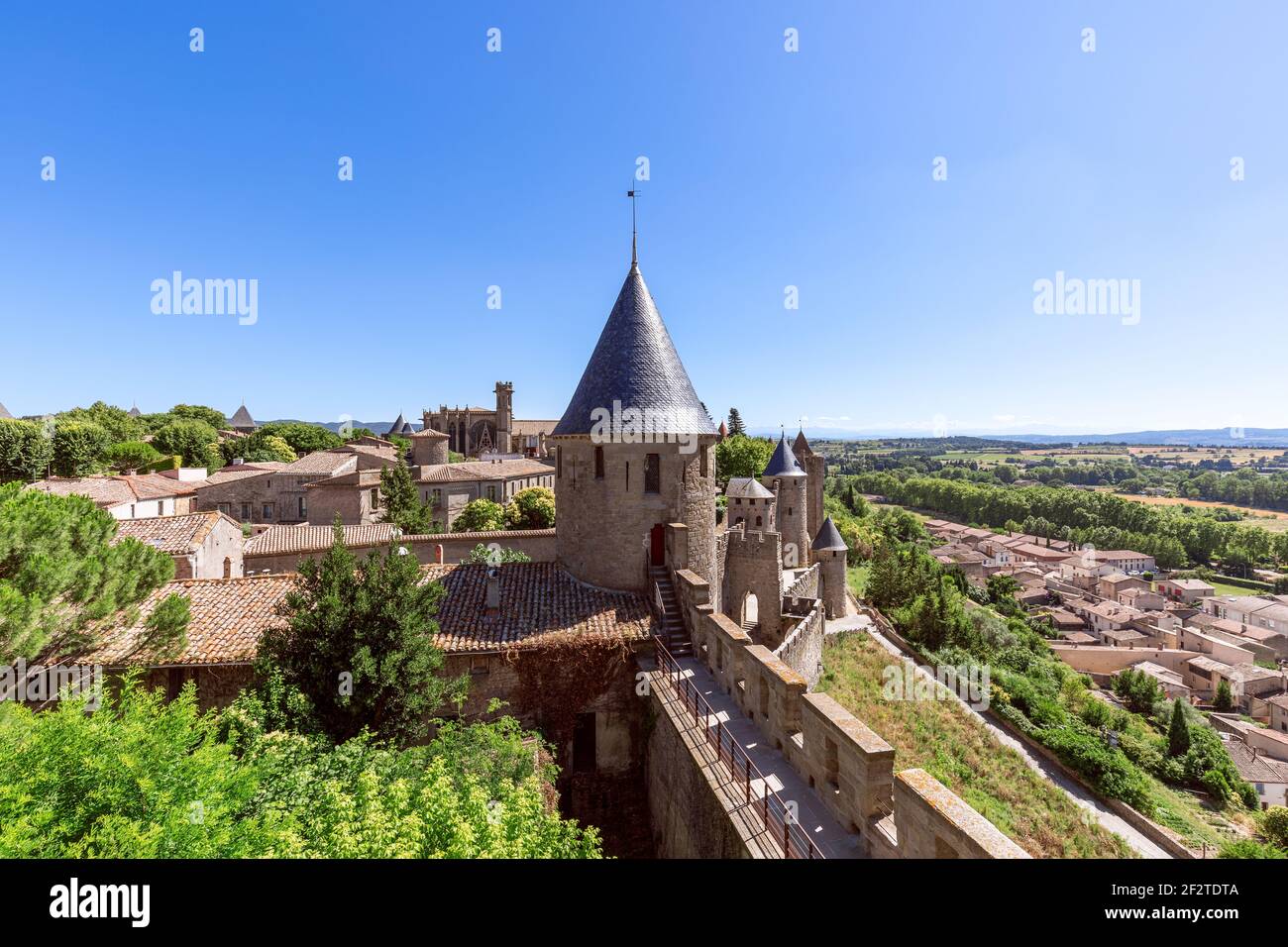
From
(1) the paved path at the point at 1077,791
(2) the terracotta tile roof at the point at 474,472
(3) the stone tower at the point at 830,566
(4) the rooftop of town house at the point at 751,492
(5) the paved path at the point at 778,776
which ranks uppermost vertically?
(2) the terracotta tile roof at the point at 474,472

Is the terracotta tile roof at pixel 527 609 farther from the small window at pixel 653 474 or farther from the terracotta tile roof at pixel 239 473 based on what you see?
the terracotta tile roof at pixel 239 473

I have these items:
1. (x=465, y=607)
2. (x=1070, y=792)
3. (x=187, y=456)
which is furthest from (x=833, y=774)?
(x=187, y=456)

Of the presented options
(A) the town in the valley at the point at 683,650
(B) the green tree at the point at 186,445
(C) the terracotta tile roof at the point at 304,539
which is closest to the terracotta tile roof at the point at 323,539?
(C) the terracotta tile roof at the point at 304,539

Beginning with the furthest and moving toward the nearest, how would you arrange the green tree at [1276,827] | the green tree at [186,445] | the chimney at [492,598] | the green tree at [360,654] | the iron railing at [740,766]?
1. the green tree at [186,445]
2. the green tree at [1276,827]
3. the chimney at [492,598]
4. the green tree at [360,654]
5. the iron railing at [740,766]

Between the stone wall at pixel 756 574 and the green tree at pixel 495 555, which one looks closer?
the stone wall at pixel 756 574

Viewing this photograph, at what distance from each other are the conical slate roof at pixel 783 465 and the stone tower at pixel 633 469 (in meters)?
22.9

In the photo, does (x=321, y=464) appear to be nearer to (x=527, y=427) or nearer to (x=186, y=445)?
(x=186, y=445)

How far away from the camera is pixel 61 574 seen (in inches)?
373

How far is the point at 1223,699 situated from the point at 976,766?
2084 inches

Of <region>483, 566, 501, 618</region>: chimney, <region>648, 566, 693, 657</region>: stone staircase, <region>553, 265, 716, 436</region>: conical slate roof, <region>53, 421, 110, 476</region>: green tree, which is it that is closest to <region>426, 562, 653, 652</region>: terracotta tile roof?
<region>483, 566, 501, 618</region>: chimney

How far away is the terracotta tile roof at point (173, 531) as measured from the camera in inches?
728

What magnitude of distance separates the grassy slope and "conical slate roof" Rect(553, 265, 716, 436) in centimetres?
1374

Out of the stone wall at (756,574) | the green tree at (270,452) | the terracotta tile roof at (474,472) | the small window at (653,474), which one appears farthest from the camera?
the green tree at (270,452)

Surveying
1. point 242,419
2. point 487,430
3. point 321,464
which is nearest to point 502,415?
point 487,430
